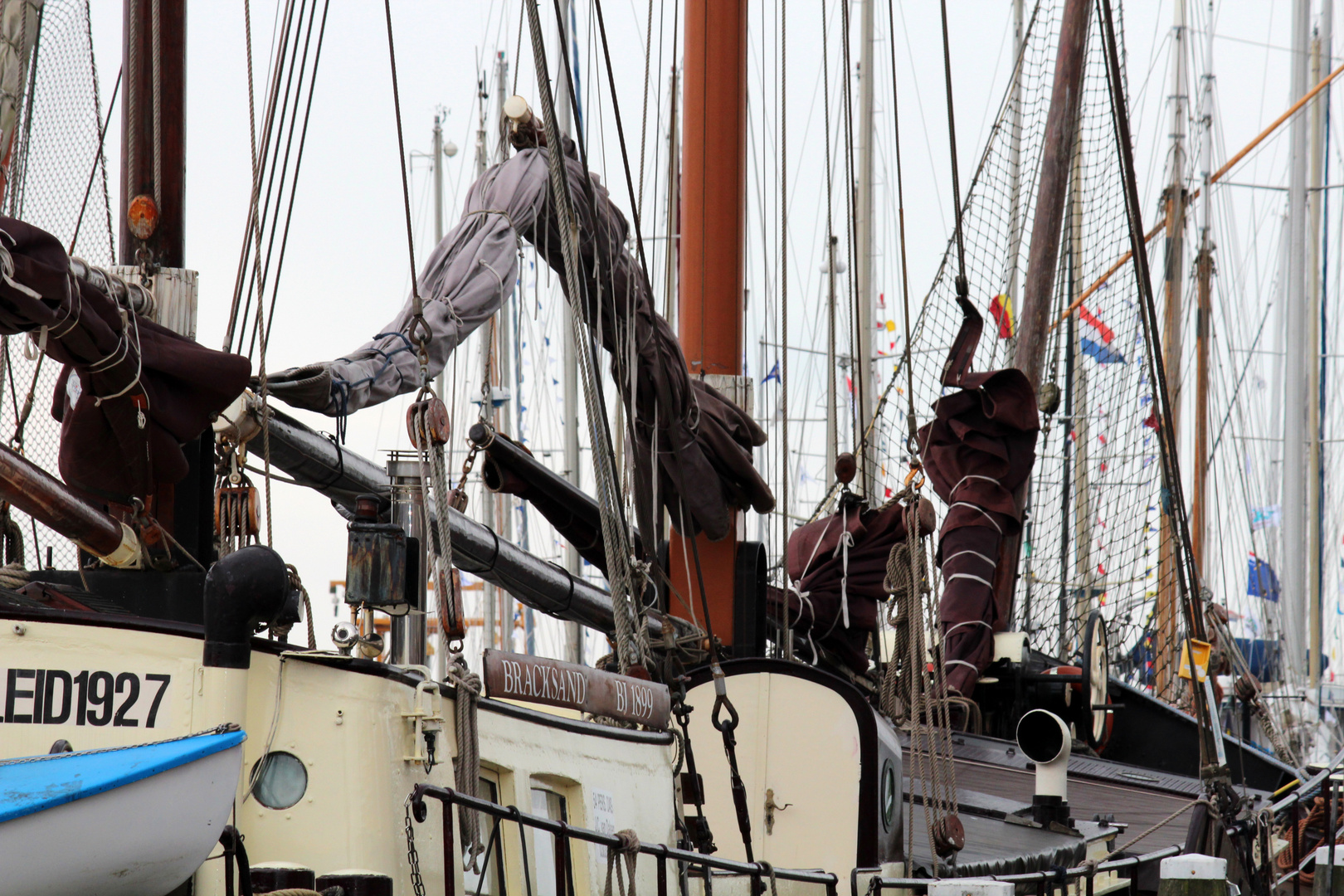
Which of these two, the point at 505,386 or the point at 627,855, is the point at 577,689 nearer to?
the point at 627,855

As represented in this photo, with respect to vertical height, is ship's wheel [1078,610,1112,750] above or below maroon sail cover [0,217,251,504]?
below

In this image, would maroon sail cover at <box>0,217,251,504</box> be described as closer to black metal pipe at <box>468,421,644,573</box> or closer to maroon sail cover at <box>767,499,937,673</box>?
black metal pipe at <box>468,421,644,573</box>

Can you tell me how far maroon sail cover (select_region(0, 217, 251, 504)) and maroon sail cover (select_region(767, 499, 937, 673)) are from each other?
5.29 meters

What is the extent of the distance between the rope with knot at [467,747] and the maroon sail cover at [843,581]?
539 cm

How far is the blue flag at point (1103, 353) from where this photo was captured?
68.1ft

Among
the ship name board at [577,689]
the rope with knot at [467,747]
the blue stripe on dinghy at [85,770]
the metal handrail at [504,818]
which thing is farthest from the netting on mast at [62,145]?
the blue stripe on dinghy at [85,770]

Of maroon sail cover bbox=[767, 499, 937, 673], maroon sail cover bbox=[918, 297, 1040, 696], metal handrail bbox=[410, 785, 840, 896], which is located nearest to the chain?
metal handrail bbox=[410, 785, 840, 896]

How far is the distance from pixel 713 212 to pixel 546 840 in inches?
230

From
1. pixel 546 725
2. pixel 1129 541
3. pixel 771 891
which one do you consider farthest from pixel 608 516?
pixel 1129 541

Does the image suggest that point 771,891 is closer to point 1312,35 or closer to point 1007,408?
point 1007,408

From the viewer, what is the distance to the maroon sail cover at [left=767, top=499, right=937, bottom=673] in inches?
408

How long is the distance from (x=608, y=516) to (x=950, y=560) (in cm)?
626

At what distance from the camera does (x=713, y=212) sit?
10586 millimetres

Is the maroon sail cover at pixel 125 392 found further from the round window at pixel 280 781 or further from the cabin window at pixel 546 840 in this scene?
the cabin window at pixel 546 840
